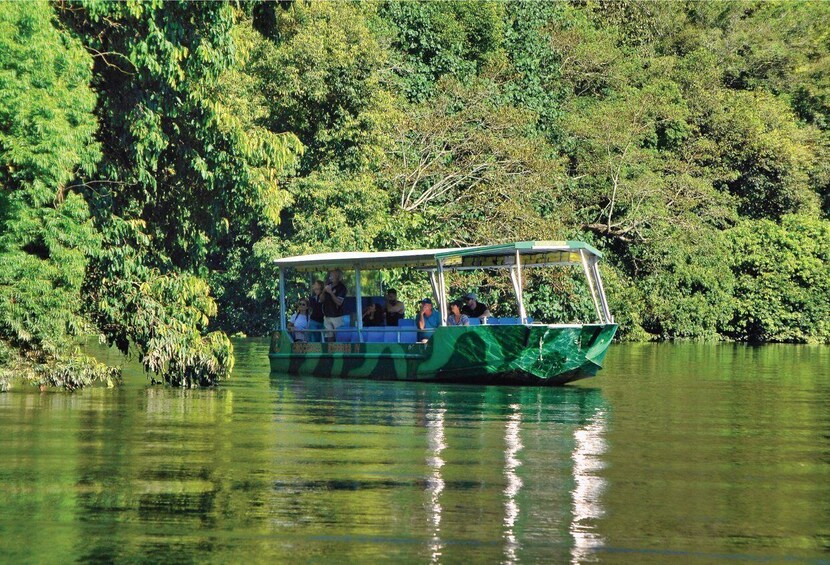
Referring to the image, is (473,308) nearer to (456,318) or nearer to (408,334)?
(456,318)

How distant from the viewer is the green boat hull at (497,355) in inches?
907

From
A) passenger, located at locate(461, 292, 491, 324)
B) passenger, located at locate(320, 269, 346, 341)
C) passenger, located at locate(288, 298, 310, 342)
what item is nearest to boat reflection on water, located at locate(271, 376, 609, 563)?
passenger, located at locate(461, 292, 491, 324)

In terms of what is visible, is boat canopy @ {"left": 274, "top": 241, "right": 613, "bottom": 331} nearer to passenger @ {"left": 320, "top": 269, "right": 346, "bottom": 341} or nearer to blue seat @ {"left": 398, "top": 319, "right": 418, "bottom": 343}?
passenger @ {"left": 320, "top": 269, "right": 346, "bottom": 341}

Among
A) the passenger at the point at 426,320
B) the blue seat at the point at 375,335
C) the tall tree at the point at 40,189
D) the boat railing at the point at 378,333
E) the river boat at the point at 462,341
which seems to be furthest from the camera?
the blue seat at the point at 375,335

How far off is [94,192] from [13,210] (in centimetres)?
167

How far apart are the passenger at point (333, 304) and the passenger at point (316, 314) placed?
242mm

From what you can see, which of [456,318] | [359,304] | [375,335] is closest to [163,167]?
[359,304]

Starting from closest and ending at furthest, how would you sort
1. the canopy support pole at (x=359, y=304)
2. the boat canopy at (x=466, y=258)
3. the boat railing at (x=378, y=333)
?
the boat canopy at (x=466, y=258) → the boat railing at (x=378, y=333) → the canopy support pole at (x=359, y=304)

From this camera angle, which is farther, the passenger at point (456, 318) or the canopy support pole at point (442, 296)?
the passenger at point (456, 318)

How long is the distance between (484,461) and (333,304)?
536 inches

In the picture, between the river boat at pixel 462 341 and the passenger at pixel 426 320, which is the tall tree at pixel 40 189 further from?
the passenger at pixel 426 320

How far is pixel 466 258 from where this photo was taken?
25.1 m

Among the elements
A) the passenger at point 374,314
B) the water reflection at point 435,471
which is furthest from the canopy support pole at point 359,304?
the water reflection at point 435,471

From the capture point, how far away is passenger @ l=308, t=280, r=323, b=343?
26703mm
